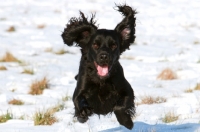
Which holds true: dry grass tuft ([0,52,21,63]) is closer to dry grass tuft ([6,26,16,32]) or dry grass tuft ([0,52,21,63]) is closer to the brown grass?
the brown grass

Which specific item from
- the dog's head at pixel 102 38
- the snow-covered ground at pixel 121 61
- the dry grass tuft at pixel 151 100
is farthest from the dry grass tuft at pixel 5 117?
the dry grass tuft at pixel 151 100

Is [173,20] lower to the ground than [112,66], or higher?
lower

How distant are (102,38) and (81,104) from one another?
610 millimetres

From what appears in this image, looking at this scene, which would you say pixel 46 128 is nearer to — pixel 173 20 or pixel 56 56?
pixel 56 56

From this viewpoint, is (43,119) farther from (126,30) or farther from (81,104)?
(126,30)

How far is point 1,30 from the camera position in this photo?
13758 millimetres

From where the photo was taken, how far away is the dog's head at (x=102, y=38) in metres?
4.06

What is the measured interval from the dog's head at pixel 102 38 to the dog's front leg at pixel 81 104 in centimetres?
23

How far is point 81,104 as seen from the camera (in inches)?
164

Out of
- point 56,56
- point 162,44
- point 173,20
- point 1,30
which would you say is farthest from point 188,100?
point 173,20

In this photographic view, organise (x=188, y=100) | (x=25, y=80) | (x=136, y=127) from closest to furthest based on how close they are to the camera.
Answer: (x=136, y=127) < (x=188, y=100) < (x=25, y=80)

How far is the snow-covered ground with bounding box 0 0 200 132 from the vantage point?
16.6 feet

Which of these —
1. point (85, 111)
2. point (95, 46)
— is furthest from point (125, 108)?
point (95, 46)

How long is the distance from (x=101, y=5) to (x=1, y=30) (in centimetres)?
670
